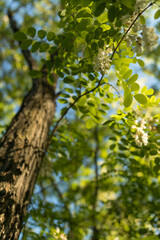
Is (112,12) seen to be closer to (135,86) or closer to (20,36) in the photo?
(135,86)

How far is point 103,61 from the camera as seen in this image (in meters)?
1.19

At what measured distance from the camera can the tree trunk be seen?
1264 mm

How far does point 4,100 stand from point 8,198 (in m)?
5.47

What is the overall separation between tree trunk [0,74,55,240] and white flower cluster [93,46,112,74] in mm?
940

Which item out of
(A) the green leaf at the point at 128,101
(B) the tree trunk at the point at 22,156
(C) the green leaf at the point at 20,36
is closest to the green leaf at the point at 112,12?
(A) the green leaf at the point at 128,101

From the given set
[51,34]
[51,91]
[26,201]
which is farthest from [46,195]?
[51,34]

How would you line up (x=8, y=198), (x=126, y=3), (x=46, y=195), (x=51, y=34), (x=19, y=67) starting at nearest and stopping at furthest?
(x=126, y=3)
(x=8, y=198)
(x=51, y=34)
(x=46, y=195)
(x=19, y=67)

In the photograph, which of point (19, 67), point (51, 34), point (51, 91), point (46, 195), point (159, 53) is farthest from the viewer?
point (19, 67)

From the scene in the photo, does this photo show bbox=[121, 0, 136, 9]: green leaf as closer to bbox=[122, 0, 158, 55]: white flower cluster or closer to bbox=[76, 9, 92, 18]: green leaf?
bbox=[122, 0, 158, 55]: white flower cluster

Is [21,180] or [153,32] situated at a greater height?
[153,32]

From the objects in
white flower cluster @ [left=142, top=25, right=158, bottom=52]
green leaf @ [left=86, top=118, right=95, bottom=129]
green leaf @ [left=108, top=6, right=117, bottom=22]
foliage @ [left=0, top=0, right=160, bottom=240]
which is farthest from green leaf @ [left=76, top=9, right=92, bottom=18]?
green leaf @ [left=86, top=118, right=95, bottom=129]

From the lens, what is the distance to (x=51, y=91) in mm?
2453

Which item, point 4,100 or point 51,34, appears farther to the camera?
point 4,100

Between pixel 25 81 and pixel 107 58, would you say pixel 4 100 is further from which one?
pixel 107 58
